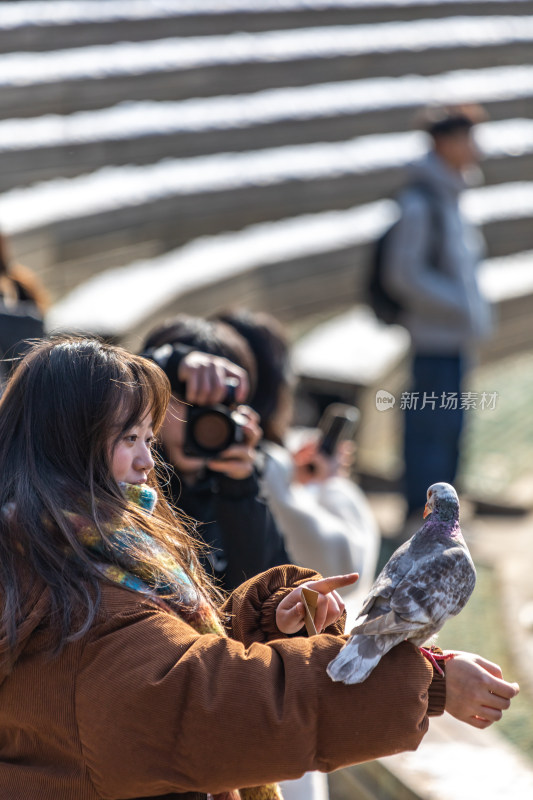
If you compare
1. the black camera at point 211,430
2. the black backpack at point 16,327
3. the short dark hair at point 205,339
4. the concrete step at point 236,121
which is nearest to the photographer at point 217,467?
the black camera at point 211,430

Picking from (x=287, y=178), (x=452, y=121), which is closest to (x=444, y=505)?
(x=452, y=121)

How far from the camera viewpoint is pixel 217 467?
2113 mm

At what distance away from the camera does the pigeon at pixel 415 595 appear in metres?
1.33

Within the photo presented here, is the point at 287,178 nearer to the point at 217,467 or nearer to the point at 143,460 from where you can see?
the point at 217,467

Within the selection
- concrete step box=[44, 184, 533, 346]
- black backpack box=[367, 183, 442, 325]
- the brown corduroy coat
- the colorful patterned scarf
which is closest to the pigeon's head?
the brown corduroy coat

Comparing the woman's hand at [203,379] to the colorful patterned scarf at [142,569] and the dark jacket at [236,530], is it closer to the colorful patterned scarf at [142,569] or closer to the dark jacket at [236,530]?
the dark jacket at [236,530]

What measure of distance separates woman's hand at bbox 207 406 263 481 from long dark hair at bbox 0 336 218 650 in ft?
1.71

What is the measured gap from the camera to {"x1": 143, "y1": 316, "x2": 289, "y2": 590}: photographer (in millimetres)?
2072

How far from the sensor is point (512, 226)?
835cm

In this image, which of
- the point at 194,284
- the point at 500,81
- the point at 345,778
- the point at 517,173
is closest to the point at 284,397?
the point at 345,778

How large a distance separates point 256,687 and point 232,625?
0.32 m

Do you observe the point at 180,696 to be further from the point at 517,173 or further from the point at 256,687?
the point at 517,173

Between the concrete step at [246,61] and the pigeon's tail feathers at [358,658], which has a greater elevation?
the concrete step at [246,61]

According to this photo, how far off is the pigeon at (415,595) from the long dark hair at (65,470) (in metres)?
0.29
